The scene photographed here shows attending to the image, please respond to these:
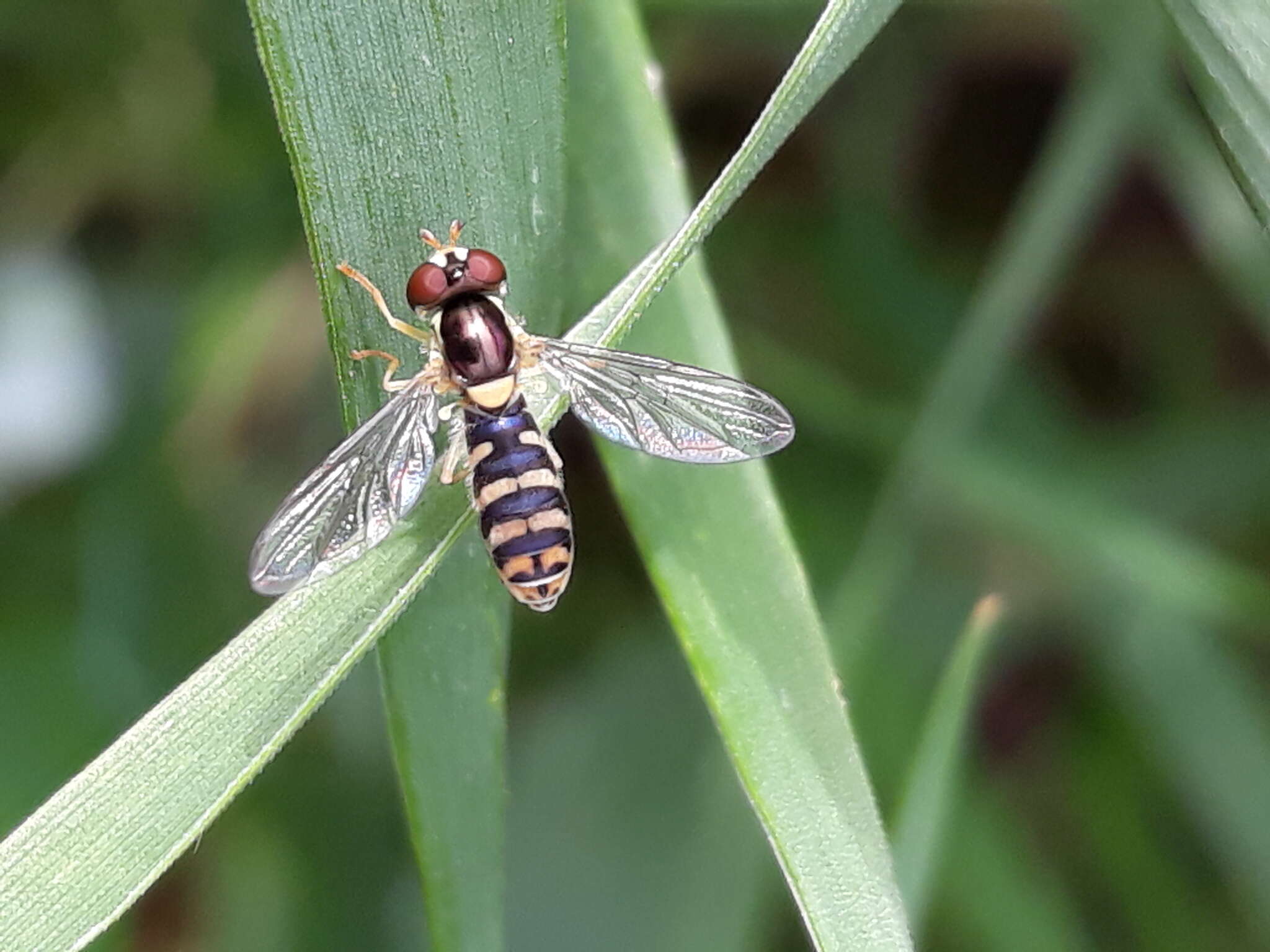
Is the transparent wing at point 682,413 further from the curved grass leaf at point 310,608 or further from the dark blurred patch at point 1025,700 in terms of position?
the dark blurred patch at point 1025,700

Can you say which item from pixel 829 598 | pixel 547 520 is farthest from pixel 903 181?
pixel 547 520

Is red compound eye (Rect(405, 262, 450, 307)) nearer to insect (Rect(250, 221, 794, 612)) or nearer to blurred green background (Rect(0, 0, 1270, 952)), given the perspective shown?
insect (Rect(250, 221, 794, 612))

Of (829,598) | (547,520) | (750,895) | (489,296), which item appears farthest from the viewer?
(829,598)

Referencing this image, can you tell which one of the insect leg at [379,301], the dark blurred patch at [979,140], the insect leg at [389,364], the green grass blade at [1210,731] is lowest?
the green grass blade at [1210,731]

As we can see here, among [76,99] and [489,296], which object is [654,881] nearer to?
[489,296]

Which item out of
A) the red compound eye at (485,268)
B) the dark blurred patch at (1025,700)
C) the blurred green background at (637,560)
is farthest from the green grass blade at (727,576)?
the dark blurred patch at (1025,700)

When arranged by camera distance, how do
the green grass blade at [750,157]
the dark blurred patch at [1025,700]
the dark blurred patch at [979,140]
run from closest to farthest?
the green grass blade at [750,157] → the dark blurred patch at [1025,700] → the dark blurred patch at [979,140]

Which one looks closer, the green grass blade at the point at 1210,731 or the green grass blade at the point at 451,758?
the green grass blade at the point at 451,758
